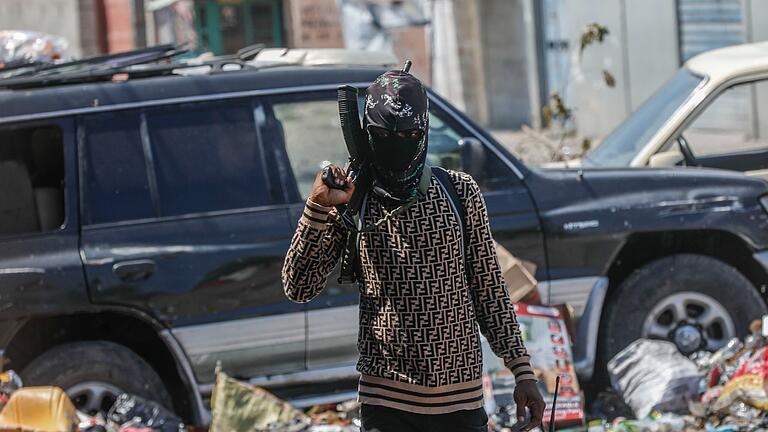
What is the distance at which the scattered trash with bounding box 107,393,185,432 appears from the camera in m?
5.73

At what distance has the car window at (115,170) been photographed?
6.02 meters

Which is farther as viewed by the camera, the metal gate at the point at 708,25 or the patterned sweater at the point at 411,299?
the metal gate at the point at 708,25

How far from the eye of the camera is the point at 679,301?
6.34 meters

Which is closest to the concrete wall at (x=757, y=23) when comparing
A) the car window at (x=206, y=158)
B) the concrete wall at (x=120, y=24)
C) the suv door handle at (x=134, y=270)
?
the car window at (x=206, y=158)

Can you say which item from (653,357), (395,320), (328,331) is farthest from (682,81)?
(395,320)

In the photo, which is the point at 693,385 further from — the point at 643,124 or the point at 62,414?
the point at 62,414

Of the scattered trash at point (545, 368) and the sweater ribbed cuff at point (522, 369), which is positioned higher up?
the sweater ribbed cuff at point (522, 369)

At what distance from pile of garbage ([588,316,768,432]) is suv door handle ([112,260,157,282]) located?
2212 mm

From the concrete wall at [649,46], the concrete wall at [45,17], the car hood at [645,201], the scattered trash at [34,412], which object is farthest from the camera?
the concrete wall at [45,17]

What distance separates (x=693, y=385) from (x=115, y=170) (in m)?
2.99

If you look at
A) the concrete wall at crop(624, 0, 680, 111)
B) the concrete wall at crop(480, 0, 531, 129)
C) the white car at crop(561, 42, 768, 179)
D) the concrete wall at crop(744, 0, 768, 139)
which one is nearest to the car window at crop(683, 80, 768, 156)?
the concrete wall at crop(744, 0, 768, 139)

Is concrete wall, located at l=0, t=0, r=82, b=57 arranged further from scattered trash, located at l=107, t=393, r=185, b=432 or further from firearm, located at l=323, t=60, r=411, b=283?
firearm, located at l=323, t=60, r=411, b=283

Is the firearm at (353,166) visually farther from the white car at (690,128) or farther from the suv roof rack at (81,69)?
the white car at (690,128)

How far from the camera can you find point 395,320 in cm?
352
